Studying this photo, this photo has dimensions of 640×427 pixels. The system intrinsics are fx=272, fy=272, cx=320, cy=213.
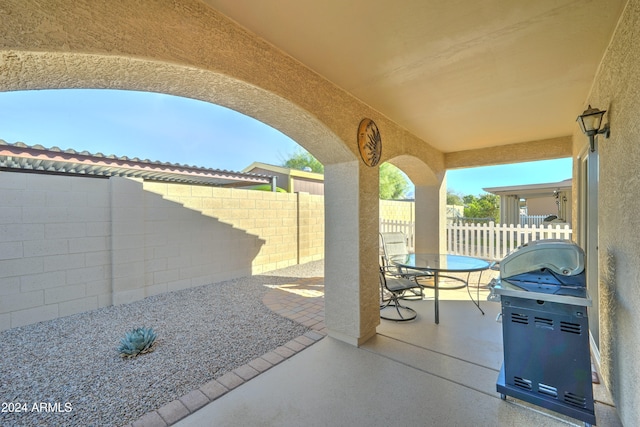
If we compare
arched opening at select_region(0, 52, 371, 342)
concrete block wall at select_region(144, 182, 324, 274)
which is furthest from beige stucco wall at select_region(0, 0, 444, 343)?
concrete block wall at select_region(144, 182, 324, 274)

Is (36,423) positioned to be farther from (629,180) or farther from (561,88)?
(561,88)

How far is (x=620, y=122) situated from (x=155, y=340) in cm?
475

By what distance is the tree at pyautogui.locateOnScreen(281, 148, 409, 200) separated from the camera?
2016 centimetres

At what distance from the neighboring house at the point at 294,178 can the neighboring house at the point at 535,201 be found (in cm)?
742

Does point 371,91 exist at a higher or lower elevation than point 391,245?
higher

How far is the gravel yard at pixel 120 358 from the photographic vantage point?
2.15 meters

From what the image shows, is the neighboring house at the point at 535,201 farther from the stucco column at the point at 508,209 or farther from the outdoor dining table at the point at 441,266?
the outdoor dining table at the point at 441,266

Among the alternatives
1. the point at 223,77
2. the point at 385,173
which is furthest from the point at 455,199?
the point at 223,77

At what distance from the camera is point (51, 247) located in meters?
3.88

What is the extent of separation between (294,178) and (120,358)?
984cm

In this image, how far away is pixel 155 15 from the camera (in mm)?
1507

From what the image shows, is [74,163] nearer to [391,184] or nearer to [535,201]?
[391,184]

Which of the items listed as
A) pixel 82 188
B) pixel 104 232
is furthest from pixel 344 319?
pixel 82 188

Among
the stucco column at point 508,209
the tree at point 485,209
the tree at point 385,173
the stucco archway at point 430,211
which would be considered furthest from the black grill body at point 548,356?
the tree at point 485,209
